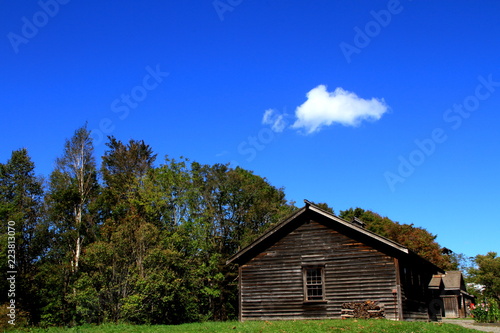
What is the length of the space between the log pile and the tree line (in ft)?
58.1

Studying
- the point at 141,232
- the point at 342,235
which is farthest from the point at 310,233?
the point at 141,232

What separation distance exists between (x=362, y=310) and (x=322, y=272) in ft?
9.80

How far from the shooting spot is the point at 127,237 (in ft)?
125

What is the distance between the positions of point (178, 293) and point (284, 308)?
1547cm

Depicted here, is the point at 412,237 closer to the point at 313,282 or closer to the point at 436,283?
the point at 436,283

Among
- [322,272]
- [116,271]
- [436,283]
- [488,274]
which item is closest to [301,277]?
[322,272]

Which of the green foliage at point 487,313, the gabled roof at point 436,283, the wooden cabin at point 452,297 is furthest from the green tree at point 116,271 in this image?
the wooden cabin at point 452,297

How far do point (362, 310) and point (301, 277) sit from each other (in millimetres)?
3903

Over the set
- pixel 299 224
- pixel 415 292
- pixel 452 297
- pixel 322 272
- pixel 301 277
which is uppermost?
pixel 299 224

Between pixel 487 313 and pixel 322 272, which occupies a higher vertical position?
pixel 322 272

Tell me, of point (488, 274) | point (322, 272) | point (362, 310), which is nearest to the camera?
point (362, 310)

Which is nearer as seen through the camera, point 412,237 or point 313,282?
point 313,282

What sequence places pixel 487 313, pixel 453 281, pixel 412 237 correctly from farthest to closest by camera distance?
pixel 412 237 → pixel 453 281 → pixel 487 313

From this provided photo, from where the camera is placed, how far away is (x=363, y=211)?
72.4 metres
